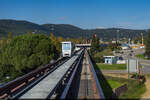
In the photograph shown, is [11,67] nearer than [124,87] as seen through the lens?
No

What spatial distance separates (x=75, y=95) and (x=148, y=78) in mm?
16655

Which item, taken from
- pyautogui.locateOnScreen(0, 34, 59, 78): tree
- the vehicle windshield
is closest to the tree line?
pyautogui.locateOnScreen(0, 34, 59, 78): tree

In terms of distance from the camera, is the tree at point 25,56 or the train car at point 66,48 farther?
the train car at point 66,48

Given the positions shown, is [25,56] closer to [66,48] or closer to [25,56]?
[25,56]

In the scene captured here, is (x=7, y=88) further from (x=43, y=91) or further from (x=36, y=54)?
(x=36, y=54)

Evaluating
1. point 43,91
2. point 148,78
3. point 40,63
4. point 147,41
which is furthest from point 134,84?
point 147,41

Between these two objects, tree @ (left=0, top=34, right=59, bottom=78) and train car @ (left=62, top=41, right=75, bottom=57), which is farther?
train car @ (left=62, top=41, right=75, bottom=57)

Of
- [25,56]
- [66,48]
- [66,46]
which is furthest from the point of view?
[66,48]

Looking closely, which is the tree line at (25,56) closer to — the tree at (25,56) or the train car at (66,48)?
the tree at (25,56)

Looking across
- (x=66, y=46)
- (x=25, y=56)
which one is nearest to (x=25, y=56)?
(x=25, y=56)

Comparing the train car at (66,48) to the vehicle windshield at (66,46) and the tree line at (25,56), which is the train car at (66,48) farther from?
the tree line at (25,56)

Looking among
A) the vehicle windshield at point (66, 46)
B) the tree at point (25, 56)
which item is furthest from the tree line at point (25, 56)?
the vehicle windshield at point (66, 46)

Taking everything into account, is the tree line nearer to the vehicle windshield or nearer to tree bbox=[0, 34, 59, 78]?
tree bbox=[0, 34, 59, 78]

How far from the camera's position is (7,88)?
43.8 feet
